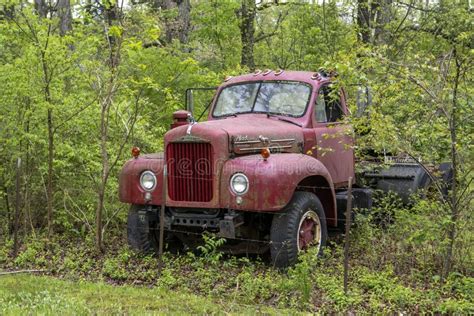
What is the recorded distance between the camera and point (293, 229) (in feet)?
22.8

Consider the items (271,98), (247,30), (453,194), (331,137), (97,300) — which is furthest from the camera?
(247,30)

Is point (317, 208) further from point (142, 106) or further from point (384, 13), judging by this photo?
point (384, 13)

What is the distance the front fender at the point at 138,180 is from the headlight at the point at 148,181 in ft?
0.14

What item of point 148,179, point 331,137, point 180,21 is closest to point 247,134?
point 148,179

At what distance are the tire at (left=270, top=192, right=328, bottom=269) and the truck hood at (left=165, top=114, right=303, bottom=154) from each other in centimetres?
79

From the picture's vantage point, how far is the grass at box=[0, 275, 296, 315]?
16.8 ft

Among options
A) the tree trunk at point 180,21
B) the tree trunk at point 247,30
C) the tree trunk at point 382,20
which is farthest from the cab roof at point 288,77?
the tree trunk at point 247,30

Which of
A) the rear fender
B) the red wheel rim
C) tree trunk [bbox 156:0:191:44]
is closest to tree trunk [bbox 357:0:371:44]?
tree trunk [bbox 156:0:191:44]

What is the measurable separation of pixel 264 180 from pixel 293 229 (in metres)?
0.72

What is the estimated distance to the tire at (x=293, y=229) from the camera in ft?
22.7

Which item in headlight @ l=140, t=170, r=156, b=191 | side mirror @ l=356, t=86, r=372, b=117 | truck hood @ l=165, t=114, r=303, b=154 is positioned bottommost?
headlight @ l=140, t=170, r=156, b=191

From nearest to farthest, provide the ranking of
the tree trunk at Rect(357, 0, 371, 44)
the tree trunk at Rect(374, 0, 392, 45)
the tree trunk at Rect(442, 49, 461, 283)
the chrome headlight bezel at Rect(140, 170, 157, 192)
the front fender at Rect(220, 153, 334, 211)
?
the tree trunk at Rect(442, 49, 461, 283) < the front fender at Rect(220, 153, 334, 211) < the chrome headlight bezel at Rect(140, 170, 157, 192) < the tree trunk at Rect(374, 0, 392, 45) < the tree trunk at Rect(357, 0, 371, 44)

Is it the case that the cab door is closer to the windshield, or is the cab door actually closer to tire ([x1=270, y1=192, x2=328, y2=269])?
the windshield

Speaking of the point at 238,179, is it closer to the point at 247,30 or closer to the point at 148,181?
the point at 148,181
